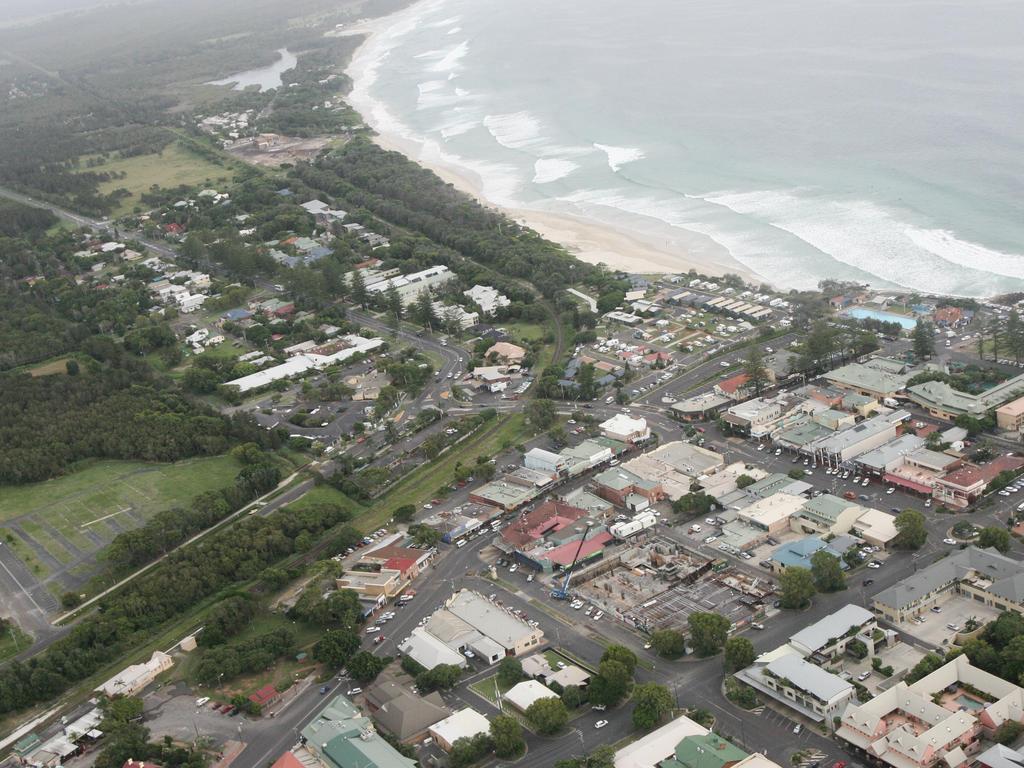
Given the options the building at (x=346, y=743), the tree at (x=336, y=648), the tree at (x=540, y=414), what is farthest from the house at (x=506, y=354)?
the building at (x=346, y=743)

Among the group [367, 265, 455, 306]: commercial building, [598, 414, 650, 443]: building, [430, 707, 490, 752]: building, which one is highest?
[367, 265, 455, 306]: commercial building

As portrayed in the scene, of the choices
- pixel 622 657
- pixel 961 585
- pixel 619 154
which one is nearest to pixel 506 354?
pixel 622 657

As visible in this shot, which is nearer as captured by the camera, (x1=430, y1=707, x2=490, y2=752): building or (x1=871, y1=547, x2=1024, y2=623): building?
(x1=430, y1=707, x2=490, y2=752): building

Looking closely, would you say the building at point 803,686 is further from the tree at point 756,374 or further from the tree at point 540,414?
the tree at point 756,374

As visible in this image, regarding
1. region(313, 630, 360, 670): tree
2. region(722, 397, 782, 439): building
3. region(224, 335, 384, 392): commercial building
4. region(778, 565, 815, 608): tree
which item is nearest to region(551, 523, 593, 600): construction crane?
region(313, 630, 360, 670): tree

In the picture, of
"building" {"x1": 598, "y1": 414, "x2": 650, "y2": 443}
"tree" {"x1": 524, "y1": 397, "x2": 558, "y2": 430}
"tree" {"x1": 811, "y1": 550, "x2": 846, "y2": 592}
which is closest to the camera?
"tree" {"x1": 811, "y1": 550, "x2": 846, "y2": 592}

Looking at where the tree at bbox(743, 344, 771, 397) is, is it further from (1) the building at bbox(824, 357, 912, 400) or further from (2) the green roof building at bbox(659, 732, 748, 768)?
(2) the green roof building at bbox(659, 732, 748, 768)

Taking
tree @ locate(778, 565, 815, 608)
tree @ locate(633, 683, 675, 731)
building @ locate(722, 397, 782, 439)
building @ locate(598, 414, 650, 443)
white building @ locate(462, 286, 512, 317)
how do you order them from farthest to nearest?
white building @ locate(462, 286, 512, 317), building @ locate(598, 414, 650, 443), building @ locate(722, 397, 782, 439), tree @ locate(778, 565, 815, 608), tree @ locate(633, 683, 675, 731)

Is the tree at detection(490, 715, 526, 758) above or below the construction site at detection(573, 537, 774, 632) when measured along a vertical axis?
above
